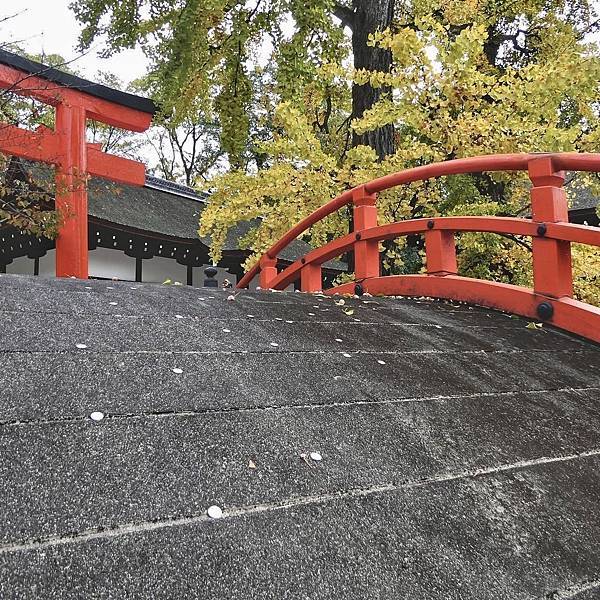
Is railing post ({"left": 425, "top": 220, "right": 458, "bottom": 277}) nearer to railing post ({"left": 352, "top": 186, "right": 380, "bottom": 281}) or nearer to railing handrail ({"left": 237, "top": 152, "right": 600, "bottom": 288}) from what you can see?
Answer: railing handrail ({"left": 237, "top": 152, "right": 600, "bottom": 288})

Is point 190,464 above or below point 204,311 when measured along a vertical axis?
below

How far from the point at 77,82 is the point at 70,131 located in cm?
64

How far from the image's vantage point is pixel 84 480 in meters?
1.14

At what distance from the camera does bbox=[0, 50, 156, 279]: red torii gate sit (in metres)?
6.71

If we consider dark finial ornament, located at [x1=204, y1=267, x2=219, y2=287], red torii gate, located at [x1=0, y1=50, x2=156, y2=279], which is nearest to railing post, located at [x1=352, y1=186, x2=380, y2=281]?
dark finial ornament, located at [x1=204, y1=267, x2=219, y2=287]

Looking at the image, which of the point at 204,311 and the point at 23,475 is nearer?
the point at 23,475

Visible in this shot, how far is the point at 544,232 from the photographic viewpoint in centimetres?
309

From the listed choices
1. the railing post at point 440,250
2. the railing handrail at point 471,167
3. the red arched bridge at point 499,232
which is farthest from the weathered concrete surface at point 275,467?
the railing post at point 440,250

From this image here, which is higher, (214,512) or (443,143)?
(443,143)

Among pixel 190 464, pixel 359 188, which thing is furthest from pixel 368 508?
pixel 359 188

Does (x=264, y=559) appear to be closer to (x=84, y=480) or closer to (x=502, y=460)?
(x=84, y=480)

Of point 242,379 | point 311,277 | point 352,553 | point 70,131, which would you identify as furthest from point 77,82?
point 352,553

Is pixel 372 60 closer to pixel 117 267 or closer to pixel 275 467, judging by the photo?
pixel 275 467

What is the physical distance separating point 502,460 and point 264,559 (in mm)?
846
